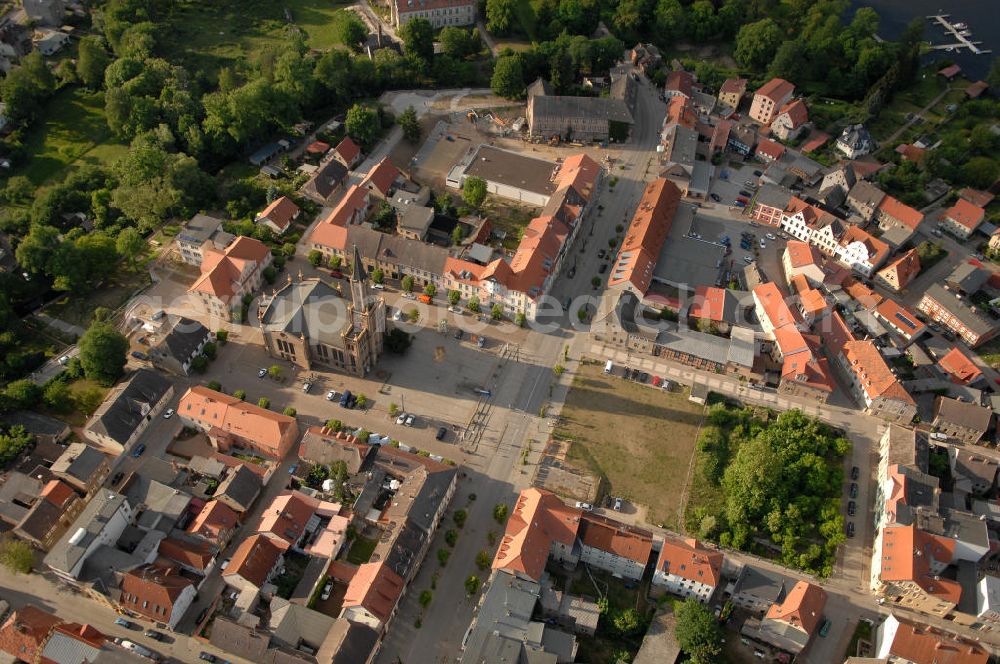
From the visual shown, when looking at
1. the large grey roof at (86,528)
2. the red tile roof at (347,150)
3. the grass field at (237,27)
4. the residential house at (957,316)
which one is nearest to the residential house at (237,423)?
the large grey roof at (86,528)

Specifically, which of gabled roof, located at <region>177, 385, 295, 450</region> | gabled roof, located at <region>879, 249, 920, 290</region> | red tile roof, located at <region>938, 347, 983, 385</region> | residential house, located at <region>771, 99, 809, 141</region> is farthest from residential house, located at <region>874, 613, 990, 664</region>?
residential house, located at <region>771, 99, 809, 141</region>

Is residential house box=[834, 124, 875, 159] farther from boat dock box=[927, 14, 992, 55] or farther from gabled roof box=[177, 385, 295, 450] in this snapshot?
gabled roof box=[177, 385, 295, 450]

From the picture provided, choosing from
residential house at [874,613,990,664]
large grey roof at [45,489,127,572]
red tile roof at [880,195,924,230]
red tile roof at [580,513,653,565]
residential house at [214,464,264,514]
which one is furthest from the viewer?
red tile roof at [880,195,924,230]

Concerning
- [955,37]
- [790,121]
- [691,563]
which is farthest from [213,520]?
[955,37]

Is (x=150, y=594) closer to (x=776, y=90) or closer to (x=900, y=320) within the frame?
(x=900, y=320)

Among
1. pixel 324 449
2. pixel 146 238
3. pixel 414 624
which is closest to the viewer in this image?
pixel 414 624

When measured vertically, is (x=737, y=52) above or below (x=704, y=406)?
above

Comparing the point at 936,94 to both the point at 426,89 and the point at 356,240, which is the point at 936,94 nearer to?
the point at 426,89

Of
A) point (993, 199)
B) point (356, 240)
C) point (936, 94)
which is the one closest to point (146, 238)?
point (356, 240)
